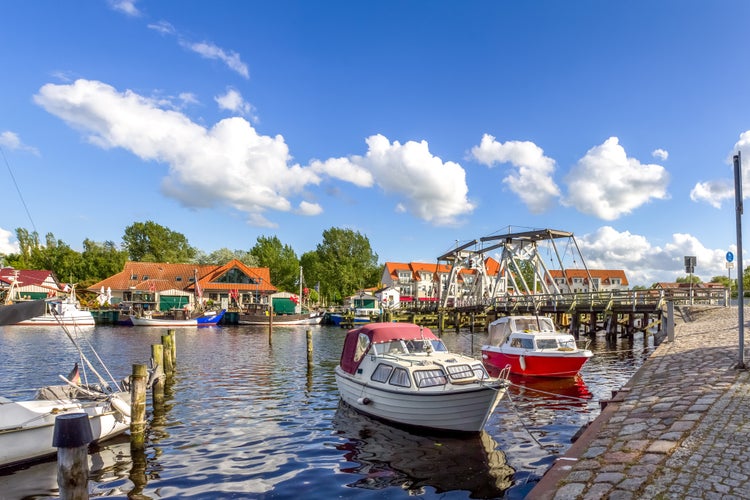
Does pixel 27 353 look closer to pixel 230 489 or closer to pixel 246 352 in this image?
pixel 246 352

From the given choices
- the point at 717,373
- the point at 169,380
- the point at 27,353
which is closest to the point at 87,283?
the point at 27,353

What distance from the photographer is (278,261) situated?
4193 inches

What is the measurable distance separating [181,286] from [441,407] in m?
74.0

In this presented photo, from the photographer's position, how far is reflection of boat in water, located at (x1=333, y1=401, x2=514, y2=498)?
10133mm

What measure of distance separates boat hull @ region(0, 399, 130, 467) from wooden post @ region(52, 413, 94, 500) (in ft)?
13.0

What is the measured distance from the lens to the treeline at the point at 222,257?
96.6 m

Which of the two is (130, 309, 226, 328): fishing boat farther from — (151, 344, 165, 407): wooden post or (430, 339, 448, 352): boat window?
(430, 339, 448, 352): boat window

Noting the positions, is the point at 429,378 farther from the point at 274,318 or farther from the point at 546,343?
the point at 274,318

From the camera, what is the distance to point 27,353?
107 feet

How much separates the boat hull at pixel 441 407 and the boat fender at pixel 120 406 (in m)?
6.99

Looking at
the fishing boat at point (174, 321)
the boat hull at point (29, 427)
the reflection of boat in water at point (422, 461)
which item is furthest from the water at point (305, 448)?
the fishing boat at point (174, 321)

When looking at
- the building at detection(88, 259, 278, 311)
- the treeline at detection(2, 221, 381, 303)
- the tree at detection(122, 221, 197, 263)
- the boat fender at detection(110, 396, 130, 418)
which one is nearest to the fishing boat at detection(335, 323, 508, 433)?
the boat fender at detection(110, 396, 130, 418)

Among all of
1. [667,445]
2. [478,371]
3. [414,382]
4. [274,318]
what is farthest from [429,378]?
[274,318]

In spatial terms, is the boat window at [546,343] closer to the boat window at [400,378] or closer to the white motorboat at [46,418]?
the boat window at [400,378]
